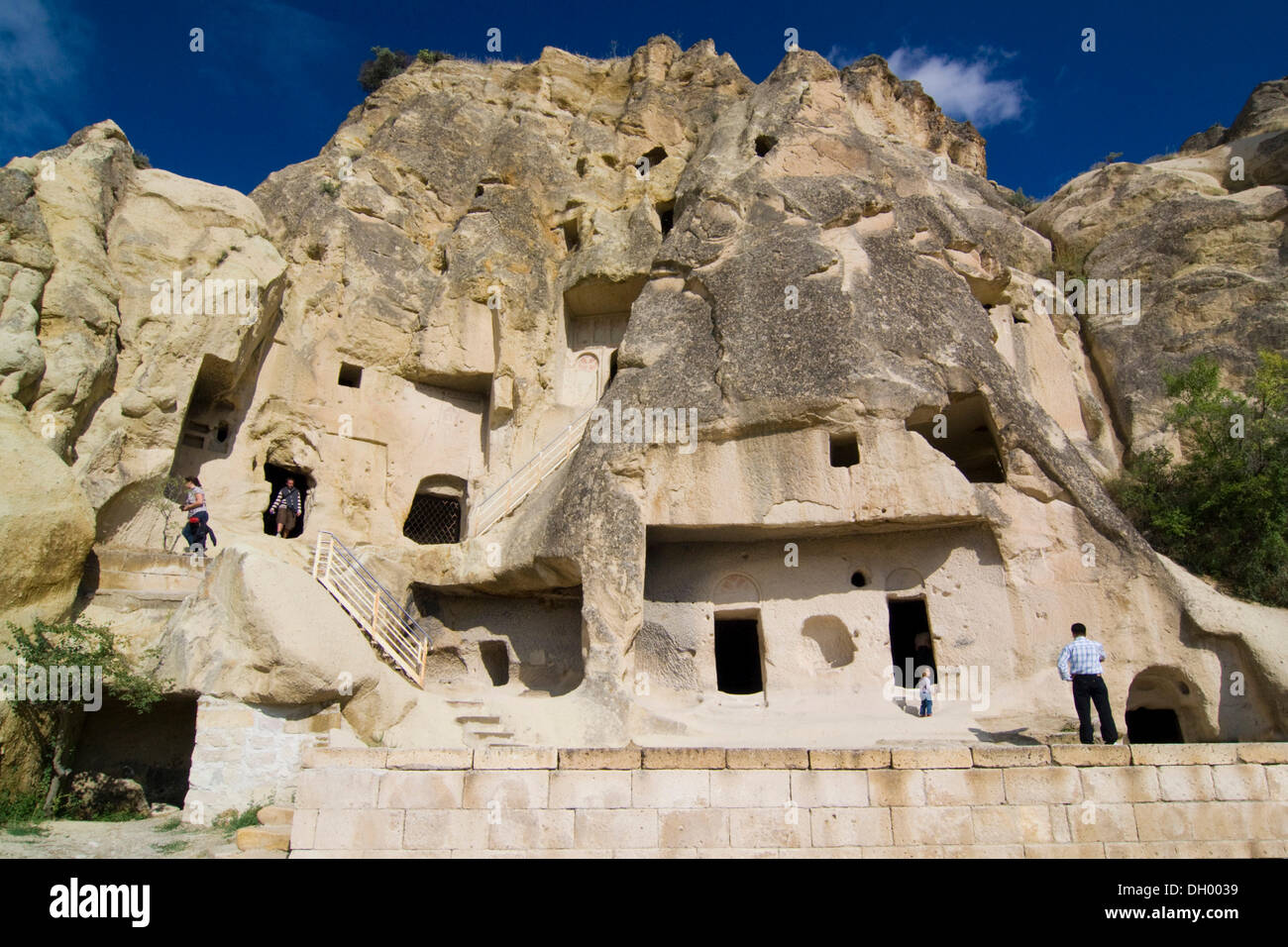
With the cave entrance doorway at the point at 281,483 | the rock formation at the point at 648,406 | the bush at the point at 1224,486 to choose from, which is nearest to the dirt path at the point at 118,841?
the rock formation at the point at 648,406

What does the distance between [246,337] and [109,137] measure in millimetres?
4318

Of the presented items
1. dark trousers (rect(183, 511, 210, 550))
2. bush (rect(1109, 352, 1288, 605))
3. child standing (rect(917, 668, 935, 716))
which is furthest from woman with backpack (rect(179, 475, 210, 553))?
bush (rect(1109, 352, 1288, 605))

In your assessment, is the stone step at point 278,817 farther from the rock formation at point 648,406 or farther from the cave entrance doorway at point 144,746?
the cave entrance doorway at point 144,746

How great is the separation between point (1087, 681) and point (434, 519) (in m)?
11.9

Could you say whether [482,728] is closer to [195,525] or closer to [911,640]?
[195,525]

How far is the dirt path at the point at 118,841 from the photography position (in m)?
7.37

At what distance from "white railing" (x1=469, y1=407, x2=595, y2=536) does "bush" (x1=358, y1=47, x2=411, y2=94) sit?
14.8 meters

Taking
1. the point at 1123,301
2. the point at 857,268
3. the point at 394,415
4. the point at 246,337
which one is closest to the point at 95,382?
the point at 246,337

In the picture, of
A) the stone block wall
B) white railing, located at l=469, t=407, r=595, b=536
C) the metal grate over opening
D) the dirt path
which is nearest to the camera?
the dirt path

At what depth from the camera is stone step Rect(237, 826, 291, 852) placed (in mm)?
6832

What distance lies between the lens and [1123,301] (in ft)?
55.7

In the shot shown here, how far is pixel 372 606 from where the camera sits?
11.2 metres

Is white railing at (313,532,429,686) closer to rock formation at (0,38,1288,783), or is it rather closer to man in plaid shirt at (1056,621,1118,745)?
rock formation at (0,38,1288,783)

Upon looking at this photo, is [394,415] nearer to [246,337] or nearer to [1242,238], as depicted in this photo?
[246,337]
